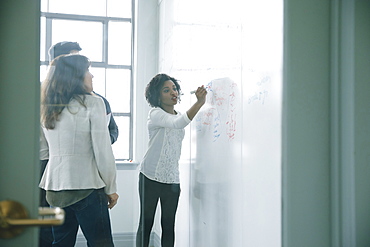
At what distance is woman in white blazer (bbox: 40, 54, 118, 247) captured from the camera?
3.31ft

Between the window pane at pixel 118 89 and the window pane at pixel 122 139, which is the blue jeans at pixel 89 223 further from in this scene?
the window pane at pixel 118 89

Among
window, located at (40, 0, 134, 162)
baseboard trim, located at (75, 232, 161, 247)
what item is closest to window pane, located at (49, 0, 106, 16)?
window, located at (40, 0, 134, 162)

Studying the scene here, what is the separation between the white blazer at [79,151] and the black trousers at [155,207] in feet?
0.55

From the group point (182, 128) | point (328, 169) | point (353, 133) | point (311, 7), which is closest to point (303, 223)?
point (328, 169)

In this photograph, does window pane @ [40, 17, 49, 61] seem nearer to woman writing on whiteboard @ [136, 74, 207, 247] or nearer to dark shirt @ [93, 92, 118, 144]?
dark shirt @ [93, 92, 118, 144]

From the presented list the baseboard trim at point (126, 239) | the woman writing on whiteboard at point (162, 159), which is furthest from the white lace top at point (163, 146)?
the baseboard trim at point (126, 239)

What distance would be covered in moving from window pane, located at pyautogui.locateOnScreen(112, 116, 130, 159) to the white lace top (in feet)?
0.34

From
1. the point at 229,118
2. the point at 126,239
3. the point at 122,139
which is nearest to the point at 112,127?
the point at 122,139

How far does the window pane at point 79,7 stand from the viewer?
3.48 ft

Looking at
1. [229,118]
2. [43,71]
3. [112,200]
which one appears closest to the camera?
[43,71]

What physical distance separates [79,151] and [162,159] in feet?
1.14

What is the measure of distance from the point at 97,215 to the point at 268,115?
26.9 inches

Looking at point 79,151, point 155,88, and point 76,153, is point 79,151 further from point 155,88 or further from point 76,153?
point 155,88

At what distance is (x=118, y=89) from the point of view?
119 cm
